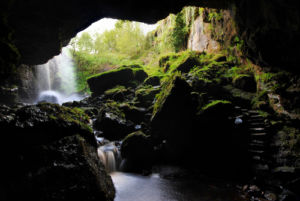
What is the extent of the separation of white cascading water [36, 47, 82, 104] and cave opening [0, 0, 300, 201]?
483 cm

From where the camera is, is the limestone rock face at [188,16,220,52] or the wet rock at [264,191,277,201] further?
the limestone rock face at [188,16,220,52]

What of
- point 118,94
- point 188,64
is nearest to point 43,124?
point 118,94

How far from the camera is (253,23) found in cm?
463

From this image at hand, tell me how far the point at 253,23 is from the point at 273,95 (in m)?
3.63

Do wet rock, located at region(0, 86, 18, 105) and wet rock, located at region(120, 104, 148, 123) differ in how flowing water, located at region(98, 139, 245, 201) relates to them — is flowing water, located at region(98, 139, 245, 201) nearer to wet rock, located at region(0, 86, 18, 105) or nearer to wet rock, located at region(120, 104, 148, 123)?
wet rock, located at region(120, 104, 148, 123)

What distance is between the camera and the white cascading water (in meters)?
18.0

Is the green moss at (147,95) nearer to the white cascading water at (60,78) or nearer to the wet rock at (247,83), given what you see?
the wet rock at (247,83)

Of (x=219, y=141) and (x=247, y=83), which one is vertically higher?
(x=247, y=83)

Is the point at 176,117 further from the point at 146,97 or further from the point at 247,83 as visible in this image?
the point at 146,97

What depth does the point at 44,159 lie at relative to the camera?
351 cm

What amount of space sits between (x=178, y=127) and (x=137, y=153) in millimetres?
2108

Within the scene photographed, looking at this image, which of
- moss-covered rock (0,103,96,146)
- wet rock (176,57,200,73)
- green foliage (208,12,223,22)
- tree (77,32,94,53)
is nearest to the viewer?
moss-covered rock (0,103,96,146)

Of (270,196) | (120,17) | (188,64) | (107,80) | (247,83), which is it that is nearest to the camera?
(270,196)

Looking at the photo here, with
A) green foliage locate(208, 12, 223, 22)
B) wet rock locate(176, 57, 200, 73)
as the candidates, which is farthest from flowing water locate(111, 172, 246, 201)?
green foliage locate(208, 12, 223, 22)
